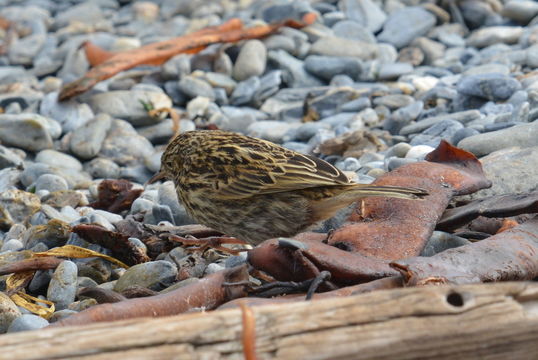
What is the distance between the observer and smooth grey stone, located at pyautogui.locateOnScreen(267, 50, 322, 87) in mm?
10805

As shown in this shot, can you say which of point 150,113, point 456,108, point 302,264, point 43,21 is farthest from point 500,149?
point 43,21

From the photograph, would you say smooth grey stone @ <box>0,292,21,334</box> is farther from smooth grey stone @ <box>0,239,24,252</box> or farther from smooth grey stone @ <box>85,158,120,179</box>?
smooth grey stone @ <box>85,158,120,179</box>

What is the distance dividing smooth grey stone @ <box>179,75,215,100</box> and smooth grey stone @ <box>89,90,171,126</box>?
30 cm

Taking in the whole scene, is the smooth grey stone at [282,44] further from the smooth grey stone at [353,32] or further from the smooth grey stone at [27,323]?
the smooth grey stone at [27,323]

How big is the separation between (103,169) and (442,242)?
4.26m

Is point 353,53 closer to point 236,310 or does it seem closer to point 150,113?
point 150,113

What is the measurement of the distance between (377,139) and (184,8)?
7.28 meters

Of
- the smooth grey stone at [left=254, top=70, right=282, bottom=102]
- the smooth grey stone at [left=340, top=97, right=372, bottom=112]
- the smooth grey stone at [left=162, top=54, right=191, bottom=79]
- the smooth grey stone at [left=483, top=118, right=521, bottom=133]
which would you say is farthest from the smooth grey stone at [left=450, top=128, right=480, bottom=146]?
the smooth grey stone at [left=162, top=54, right=191, bottom=79]

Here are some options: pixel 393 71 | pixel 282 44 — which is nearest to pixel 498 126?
pixel 393 71

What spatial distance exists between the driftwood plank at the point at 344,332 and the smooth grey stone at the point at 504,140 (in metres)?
3.43

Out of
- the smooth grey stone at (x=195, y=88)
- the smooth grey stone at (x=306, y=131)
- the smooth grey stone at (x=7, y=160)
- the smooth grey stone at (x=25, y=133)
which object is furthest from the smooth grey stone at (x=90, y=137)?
the smooth grey stone at (x=306, y=131)

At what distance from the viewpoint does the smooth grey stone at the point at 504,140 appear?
6.69m

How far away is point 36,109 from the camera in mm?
10227

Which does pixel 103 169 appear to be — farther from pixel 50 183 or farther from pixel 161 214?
pixel 161 214
